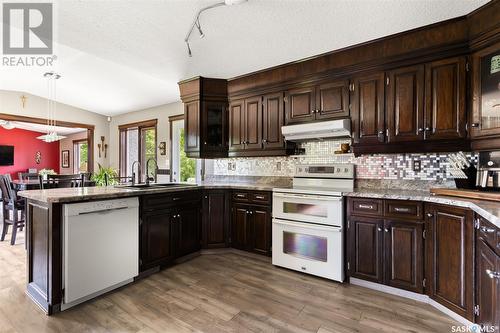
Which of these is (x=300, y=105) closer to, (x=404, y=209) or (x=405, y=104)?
(x=405, y=104)

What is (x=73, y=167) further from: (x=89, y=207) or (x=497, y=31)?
(x=497, y=31)

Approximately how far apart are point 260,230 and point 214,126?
1.72m

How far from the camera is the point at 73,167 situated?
971 cm

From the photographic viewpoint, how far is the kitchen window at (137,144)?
6.21m

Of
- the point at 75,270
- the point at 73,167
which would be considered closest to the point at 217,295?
the point at 75,270

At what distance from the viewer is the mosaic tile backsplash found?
2635mm

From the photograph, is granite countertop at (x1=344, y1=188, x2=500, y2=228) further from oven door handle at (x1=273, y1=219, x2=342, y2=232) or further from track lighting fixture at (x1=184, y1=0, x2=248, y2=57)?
track lighting fixture at (x1=184, y1=0, x2=248, y2=57)

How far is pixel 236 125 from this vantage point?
151 inches

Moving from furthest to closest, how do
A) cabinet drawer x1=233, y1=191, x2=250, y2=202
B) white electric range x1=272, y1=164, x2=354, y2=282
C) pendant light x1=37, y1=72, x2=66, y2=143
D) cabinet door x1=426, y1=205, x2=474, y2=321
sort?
pendant light x1=37, y1=72, x2=66, y2=143 → cabinet drawer x1=233, y1=191, x2=250, y2=202 → white electric range x1=272, y1=164, x2=354, y2=282 → cabinet door x1=426, y1=205, x2=474, y2=321

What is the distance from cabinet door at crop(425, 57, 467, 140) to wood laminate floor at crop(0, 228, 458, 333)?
1564 millimetres

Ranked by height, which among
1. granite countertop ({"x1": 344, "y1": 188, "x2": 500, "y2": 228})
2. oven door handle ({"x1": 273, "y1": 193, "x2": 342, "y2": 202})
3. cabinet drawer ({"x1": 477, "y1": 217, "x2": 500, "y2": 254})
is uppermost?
granite countertop ({"x1": 344, "y1": 188, "x2": 500, "y2": 228})

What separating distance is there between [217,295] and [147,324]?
0.64 m

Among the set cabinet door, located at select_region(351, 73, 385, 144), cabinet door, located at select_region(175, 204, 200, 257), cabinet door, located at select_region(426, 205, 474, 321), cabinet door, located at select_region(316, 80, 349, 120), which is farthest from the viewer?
cabinet door, located at select_region(175, 204, 200, 257)

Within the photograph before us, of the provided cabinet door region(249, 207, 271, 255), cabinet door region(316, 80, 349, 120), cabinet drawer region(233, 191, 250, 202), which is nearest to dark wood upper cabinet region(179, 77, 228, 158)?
cabinet drawer region(233, 191, 250, 202)
